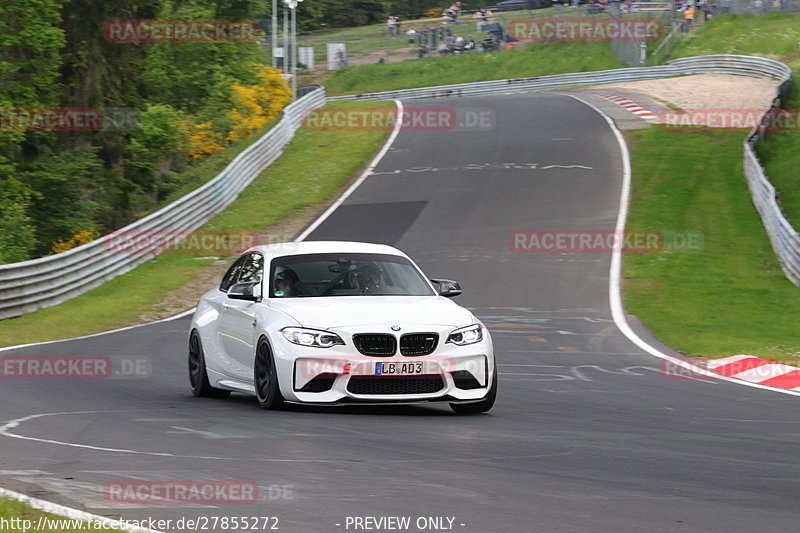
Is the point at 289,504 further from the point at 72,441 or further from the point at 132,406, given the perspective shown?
the point at 132,406

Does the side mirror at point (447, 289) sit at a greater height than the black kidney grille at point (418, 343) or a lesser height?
greater

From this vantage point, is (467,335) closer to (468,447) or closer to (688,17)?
(468,447)

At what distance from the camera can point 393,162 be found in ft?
135

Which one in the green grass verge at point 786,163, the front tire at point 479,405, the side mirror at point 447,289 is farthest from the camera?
the green grass verge at point 786,163

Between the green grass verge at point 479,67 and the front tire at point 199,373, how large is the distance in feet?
209

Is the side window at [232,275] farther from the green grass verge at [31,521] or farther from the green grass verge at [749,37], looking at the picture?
the green grass verge at [749,37]

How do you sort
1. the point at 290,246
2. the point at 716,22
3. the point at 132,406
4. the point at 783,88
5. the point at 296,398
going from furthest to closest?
the point at 716,22
the point at 783,88
the point at 290,246
the point at 132,406
the point at 296,398

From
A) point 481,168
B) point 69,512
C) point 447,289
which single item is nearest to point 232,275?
point 447,289

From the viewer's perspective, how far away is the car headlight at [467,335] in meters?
10.3

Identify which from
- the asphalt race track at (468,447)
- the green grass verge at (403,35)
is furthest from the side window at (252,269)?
the green grass verge at (403,35)

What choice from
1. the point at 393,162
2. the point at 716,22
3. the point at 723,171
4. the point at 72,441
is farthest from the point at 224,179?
the point at 716,22

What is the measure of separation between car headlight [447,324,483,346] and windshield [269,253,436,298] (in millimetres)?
875

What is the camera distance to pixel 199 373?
39.7 ft

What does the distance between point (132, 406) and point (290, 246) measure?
213 centimetres
